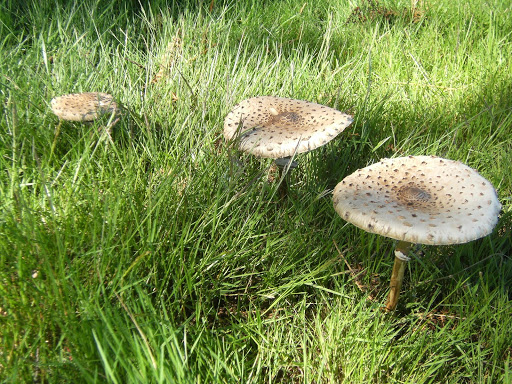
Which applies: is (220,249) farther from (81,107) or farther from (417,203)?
(81,107)

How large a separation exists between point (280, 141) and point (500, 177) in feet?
4.80

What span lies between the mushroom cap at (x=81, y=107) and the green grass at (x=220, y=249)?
108 mm

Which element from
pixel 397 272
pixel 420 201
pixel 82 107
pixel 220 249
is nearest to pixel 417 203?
pixel 420 201

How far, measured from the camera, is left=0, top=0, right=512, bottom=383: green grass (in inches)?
62.8

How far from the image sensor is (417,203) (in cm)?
183

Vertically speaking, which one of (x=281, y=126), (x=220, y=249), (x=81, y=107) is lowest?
(x=220, y=249)

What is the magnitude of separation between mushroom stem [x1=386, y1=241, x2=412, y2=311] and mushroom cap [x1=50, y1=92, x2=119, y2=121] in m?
1.74

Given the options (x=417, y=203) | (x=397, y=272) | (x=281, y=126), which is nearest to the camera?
(x=417, y=203)

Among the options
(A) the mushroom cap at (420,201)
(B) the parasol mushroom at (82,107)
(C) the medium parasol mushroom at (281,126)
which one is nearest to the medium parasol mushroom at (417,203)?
(A) the mushroom cap at (420,201)

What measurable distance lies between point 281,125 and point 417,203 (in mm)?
820

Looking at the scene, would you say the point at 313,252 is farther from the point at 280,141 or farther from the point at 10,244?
the point at 10,244

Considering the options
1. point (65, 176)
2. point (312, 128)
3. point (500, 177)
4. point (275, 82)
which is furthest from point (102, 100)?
point (500, 177)

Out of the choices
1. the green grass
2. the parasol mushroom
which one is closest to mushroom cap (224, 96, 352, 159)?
the green grass

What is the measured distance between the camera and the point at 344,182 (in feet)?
6.48
